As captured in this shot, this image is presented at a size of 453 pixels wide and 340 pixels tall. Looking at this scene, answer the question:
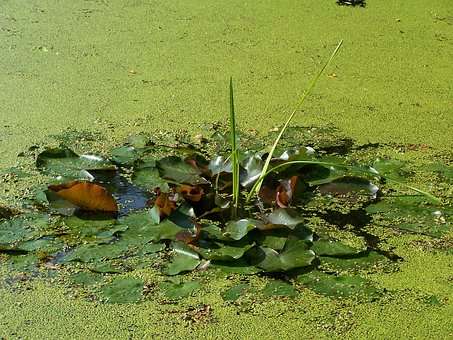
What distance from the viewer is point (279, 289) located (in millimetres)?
1287

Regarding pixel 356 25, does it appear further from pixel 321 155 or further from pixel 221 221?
pixel 221 221

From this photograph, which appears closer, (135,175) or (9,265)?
(9,265)

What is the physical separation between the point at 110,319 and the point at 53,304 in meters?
0.10

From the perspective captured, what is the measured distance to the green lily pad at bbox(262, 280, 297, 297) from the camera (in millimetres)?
1278

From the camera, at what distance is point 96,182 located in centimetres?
157

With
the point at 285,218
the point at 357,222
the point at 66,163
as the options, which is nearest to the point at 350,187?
the point at 357,222

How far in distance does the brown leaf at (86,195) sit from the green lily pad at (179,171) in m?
0.13

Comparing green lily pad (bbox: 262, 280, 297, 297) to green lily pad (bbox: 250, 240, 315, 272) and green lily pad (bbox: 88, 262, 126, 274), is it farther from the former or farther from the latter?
green lily pad (bbox: 88, 262, 126, 274)

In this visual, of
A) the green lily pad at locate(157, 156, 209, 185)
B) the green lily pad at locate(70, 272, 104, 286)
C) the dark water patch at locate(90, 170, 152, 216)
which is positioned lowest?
the green lily pad at locate(70, 272, 104, 286)

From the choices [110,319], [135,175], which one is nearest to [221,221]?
[135,175]

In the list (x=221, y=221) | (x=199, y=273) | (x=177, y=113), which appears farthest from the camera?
(x=177, y=113)

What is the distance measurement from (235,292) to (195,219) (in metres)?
0.20

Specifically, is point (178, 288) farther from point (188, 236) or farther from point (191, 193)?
point (191, 193)

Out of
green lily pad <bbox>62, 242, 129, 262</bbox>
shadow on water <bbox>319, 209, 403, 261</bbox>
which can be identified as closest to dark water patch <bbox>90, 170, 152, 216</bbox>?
green lily pad <bbox>62, 242, 129, 262</bbox>
